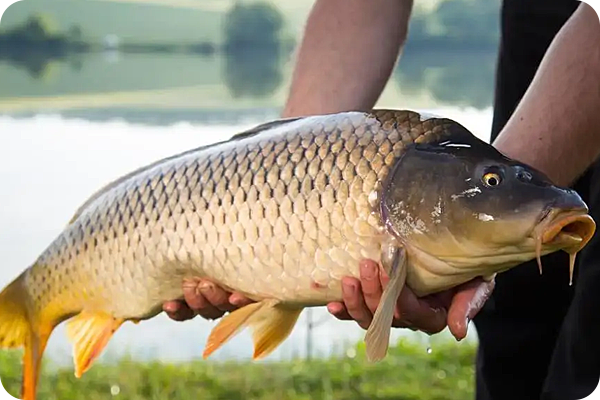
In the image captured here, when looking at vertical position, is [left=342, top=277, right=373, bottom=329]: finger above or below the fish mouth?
below

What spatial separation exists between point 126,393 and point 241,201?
5.21 feet

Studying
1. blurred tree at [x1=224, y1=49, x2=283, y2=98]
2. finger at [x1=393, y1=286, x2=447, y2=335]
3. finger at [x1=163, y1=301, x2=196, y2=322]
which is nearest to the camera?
finger at [x1=393, y1=286, x2=447, y2=335]

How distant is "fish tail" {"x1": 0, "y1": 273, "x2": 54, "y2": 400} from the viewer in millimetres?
1052

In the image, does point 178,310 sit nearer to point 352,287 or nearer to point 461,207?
point 352,287

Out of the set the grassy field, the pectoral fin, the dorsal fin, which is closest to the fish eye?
the pectoral fin

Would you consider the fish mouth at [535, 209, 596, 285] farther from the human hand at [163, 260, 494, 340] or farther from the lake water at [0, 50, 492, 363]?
the lake water at [0, 50, 492, 363]

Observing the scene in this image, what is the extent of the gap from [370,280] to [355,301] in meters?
0.05

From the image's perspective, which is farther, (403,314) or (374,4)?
(374,4)

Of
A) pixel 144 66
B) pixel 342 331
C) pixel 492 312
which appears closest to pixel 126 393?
pixel 342 331

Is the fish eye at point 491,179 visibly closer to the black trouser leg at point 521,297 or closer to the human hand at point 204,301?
the human hand at point 204,301

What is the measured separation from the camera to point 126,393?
2.36 m

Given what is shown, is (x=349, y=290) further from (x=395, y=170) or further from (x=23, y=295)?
(x=23, y=295)

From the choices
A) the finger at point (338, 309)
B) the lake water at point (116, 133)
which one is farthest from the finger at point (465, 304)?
the lake water at point (116, 133)

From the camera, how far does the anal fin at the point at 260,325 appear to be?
947 millimetres
